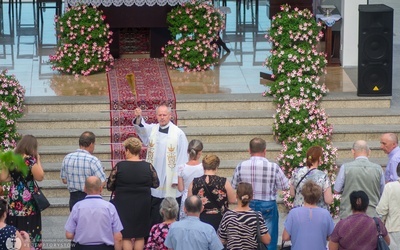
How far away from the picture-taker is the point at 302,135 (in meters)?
13.8

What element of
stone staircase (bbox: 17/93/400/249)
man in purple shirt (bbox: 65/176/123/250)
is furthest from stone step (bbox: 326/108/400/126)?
man in purple shirt (bbox: 65/176/123/250)

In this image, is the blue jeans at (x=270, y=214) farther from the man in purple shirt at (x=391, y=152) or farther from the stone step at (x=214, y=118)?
the stone step at (x=214, y=118)

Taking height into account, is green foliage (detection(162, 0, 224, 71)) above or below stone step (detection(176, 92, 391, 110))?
above

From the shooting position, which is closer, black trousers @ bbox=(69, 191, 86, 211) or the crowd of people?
the crowd of people

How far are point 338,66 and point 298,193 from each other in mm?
7288

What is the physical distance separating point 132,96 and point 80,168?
4.12 meters

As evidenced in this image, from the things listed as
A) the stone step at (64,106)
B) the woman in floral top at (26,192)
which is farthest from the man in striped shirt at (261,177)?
the stone step at (64,106)

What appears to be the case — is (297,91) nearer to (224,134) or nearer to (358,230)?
(224,134)

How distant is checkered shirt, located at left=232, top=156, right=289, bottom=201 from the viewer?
1098cm

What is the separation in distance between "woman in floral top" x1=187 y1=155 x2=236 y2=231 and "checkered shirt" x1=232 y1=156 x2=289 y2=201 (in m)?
0.32

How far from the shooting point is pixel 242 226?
991 centimetres

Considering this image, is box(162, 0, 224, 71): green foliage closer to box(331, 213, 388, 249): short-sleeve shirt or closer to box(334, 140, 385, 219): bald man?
box(334, 140, 385, 219): bald man

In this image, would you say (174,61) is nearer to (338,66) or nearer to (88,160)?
(338,66)

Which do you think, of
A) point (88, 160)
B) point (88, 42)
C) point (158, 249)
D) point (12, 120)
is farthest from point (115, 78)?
point (158, 249)
